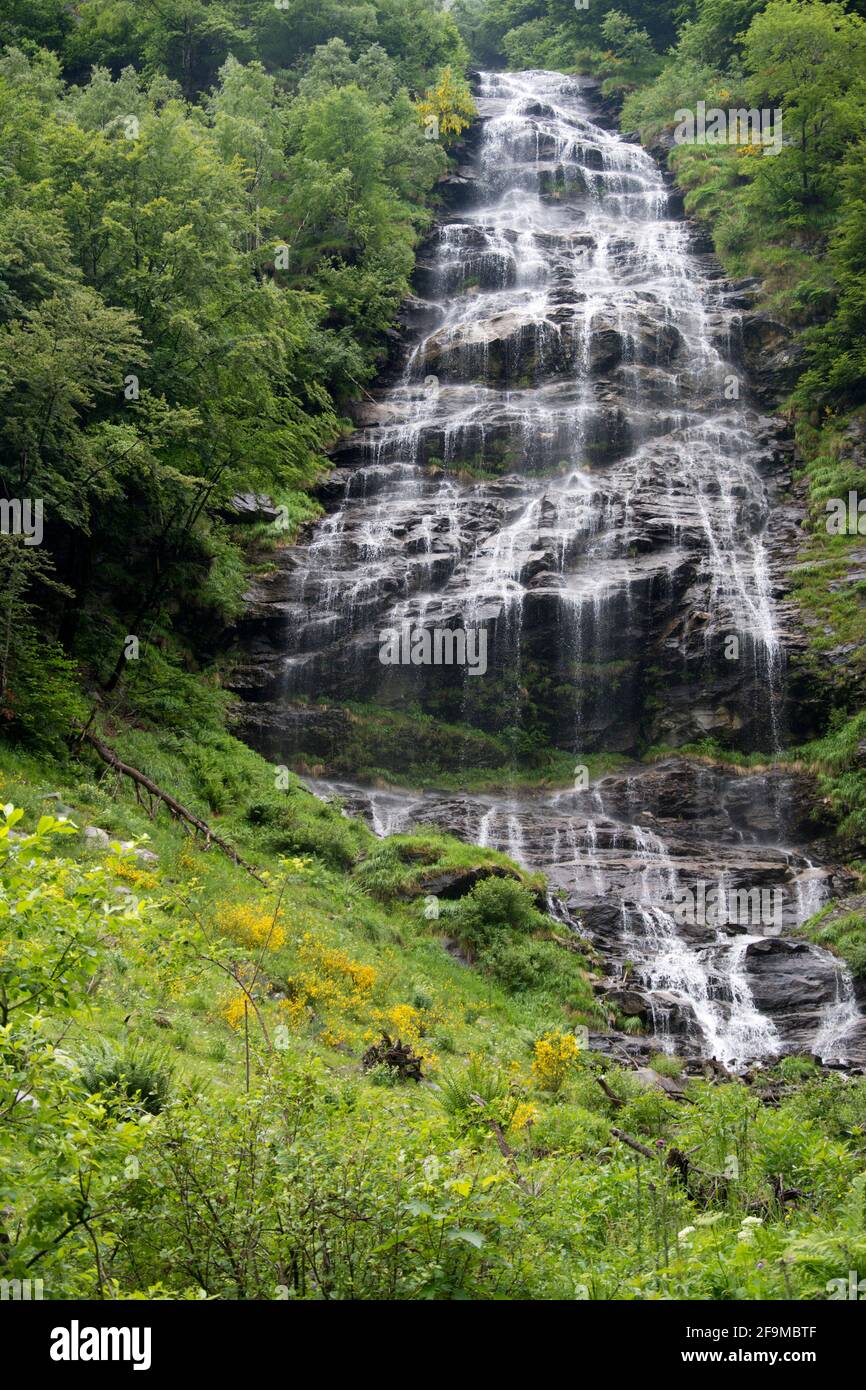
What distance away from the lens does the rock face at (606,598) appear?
17.7 metres

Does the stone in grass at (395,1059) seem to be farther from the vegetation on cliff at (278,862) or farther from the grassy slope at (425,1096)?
the grassy slope at (425,1096)

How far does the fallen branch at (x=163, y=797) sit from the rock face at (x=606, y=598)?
19.4 ft

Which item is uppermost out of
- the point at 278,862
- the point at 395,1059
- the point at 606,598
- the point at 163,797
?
the point at 606,598

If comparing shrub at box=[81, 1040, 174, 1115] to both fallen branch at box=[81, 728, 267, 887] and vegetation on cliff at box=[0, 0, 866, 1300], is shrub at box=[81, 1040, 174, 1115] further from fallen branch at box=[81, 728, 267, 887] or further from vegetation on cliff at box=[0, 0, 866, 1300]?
fallen branch at box=[81, 728, 267, 887]

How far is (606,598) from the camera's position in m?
25.0

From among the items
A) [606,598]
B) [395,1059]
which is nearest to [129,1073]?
[395,1059]

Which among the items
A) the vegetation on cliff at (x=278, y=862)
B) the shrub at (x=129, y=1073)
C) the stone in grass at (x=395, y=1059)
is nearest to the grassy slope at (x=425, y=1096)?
the vegetation on cliff at (x=278, y=862)

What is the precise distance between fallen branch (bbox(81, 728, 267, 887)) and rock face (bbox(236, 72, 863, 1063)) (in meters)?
5.92

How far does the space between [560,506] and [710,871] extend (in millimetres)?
12718

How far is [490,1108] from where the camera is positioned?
4633mm

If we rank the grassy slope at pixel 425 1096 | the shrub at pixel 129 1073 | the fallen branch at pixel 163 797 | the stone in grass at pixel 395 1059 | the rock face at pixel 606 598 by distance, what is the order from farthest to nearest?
the rock face at pixel 606 598, the fallen branch at pixel 163 797, the stone in grass at pixel 395 1059, the shrub at pixel 129 1073, the grassy slope at pixel 425 1096

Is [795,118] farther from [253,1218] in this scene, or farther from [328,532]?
[253,1218]

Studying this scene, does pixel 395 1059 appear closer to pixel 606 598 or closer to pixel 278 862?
pixel 278 862

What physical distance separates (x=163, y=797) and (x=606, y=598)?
13.9 meters
